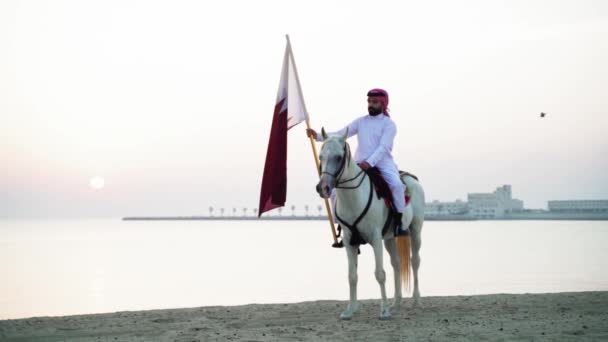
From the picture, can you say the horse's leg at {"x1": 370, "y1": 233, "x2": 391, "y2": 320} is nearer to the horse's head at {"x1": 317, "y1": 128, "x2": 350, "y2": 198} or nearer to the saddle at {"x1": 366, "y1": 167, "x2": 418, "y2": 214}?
the saddle at {"x1": 366, "y1": 167, "x2": 418, "y2": 214}

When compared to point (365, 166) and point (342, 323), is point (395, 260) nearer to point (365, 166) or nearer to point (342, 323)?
point (342, 323)

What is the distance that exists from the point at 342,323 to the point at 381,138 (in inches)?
114

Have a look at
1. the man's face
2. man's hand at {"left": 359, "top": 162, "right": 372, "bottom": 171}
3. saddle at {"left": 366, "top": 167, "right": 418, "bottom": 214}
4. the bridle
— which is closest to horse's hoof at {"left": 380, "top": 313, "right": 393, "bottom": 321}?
saddle at {"left": 366, "top": 167, "right": 418, "bottom": 214}

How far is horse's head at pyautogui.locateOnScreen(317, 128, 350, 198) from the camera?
9859 millimetres

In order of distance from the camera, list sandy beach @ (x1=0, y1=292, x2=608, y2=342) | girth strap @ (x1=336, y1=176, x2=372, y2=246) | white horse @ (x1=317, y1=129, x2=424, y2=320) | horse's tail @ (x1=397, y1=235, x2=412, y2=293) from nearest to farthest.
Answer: sandy beach @ (x1=0, y1=292, x2=608, y2=342) → white horse @ (x1=317, y1=129, x2=424, y2=320) → girth strap @ (x1=336, y1=176, x2=372, y2=246) → horse's tail @ (x1=397, y1=235, x2=412, y2=293)

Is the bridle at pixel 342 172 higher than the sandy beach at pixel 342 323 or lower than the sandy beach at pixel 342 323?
higher

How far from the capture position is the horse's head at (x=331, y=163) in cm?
986

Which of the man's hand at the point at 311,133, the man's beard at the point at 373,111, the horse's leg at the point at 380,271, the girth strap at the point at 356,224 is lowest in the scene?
the horse's leg at the point at 380,271

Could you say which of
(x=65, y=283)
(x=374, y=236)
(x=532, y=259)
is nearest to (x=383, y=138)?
(x=374, y=236)

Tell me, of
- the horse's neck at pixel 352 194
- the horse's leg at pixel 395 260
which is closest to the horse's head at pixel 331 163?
the horse's neck at pixel 352 194

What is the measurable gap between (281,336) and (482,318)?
3324 mm

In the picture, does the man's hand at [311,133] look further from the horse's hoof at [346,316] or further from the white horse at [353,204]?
the horse's hoof at [346,316]

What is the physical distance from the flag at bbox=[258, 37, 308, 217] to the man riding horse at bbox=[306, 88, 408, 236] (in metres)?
0.95

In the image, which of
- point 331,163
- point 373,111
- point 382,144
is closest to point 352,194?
point 331,163
